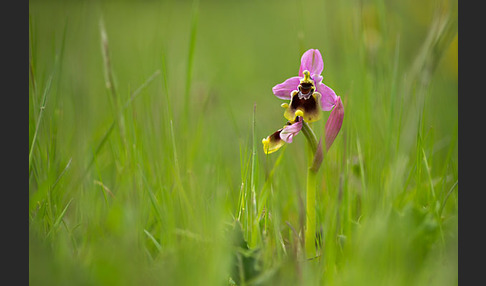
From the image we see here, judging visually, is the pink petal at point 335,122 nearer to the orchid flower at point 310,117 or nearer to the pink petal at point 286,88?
the orchid flower at point 310,117

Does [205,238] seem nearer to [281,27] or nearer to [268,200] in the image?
[268,200]

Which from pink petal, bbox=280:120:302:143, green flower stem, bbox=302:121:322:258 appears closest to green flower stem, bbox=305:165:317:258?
green flower stem, bbox=302:121:322:258

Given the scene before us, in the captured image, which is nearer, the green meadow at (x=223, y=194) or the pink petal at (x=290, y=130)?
the green meadow at (x=223, y=194)

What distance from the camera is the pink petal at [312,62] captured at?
1312mm

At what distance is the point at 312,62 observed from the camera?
1321 mm

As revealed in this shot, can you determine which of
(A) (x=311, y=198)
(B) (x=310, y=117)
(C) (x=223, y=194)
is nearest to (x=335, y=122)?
(B) (x=310, y=117)

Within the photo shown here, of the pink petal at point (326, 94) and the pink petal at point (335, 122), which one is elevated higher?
the pink petal at point (326, 94)

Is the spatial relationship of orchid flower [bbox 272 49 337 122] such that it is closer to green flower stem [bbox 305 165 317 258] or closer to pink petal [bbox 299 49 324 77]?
pink petal [bbox 299 49 324 77]

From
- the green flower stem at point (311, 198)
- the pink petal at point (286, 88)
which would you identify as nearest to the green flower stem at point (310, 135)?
the green flower stem at point (311, 198)

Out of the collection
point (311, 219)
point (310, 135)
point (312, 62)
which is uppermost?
point (312, 62)

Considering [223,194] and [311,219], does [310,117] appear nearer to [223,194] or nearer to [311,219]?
[311,219]

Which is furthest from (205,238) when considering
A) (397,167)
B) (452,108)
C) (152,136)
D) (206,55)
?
(206,55)

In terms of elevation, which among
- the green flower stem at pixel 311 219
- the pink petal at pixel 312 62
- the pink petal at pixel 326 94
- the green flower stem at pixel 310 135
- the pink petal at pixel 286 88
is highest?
the pink petal at pixel 312 62

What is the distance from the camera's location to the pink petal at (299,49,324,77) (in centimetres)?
131
